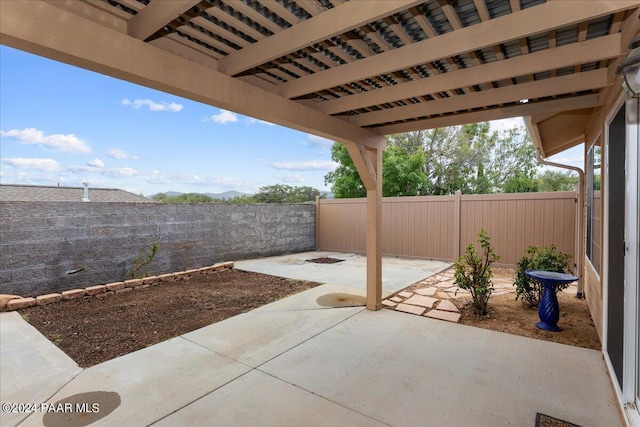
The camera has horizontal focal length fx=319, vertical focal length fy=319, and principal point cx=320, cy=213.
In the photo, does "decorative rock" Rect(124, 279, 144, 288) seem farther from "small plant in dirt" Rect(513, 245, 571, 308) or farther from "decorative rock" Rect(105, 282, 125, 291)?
"small plant in dirt" Rect(513, 245, 571, 308)

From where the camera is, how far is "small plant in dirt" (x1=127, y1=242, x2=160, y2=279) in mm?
5699

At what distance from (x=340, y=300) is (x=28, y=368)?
11.1 ft

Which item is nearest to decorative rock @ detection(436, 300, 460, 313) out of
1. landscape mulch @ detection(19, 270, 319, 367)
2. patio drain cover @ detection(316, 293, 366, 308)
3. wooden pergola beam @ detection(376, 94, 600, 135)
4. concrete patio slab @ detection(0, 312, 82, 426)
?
patio drain cover @ detection(316, 293, 366, 308)

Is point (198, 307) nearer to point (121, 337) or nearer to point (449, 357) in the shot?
point (121, 337)

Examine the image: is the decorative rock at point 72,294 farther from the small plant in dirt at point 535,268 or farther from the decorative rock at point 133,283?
the small plant in dirt at point 535,268

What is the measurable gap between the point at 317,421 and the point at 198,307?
2871 mm

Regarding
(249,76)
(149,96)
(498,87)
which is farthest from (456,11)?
(149,96)

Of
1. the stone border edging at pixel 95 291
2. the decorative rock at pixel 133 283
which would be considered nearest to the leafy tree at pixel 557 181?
the stone border edging at pixel 95 291

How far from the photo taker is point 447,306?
4.34 meters

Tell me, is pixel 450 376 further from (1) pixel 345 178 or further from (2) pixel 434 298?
(1) pixel 345 178

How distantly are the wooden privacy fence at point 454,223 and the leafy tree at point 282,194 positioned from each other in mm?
13049

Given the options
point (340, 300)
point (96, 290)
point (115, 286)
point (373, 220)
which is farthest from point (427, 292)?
point (96, 290)

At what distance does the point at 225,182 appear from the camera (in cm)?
3020

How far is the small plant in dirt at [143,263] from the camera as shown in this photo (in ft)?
18.7
